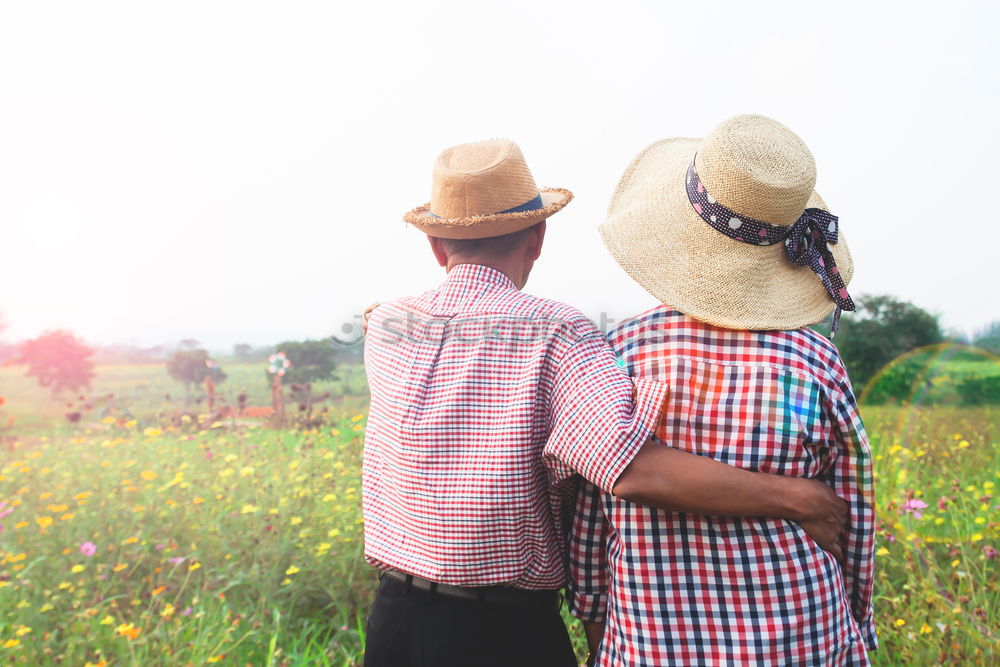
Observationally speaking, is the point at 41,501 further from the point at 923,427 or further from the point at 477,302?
the point at 923,427

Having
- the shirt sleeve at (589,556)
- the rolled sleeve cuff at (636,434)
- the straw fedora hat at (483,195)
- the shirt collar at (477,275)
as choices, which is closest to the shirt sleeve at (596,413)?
the rolled sleeve cuff at (636,434)

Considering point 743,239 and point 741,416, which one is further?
point 743,239

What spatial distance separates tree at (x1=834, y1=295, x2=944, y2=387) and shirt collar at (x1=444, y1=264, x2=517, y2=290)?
483 cm

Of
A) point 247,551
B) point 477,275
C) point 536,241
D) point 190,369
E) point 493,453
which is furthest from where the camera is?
point 190,369

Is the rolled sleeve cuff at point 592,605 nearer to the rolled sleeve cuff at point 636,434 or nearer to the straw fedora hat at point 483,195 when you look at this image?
the rolled sleeve cuff at point 636,434

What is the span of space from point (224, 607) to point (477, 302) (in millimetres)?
2024

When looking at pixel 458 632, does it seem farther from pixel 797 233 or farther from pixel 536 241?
pixel 797 233

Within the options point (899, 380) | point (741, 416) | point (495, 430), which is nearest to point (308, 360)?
point (495, 430)

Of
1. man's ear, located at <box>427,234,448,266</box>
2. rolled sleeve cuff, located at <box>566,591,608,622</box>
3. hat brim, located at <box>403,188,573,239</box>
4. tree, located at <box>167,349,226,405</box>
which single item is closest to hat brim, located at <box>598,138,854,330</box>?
hat brim, located at <box>403,188,573,239</box>

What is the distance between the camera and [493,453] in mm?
1530

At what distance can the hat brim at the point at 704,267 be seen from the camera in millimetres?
1504

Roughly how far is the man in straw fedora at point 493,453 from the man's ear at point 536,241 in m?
0.01

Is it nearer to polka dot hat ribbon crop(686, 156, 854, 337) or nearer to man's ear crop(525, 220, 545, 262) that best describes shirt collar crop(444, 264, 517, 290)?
man's ear crop(525, 220, 545, 262)

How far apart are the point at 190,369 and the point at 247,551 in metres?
2.33
